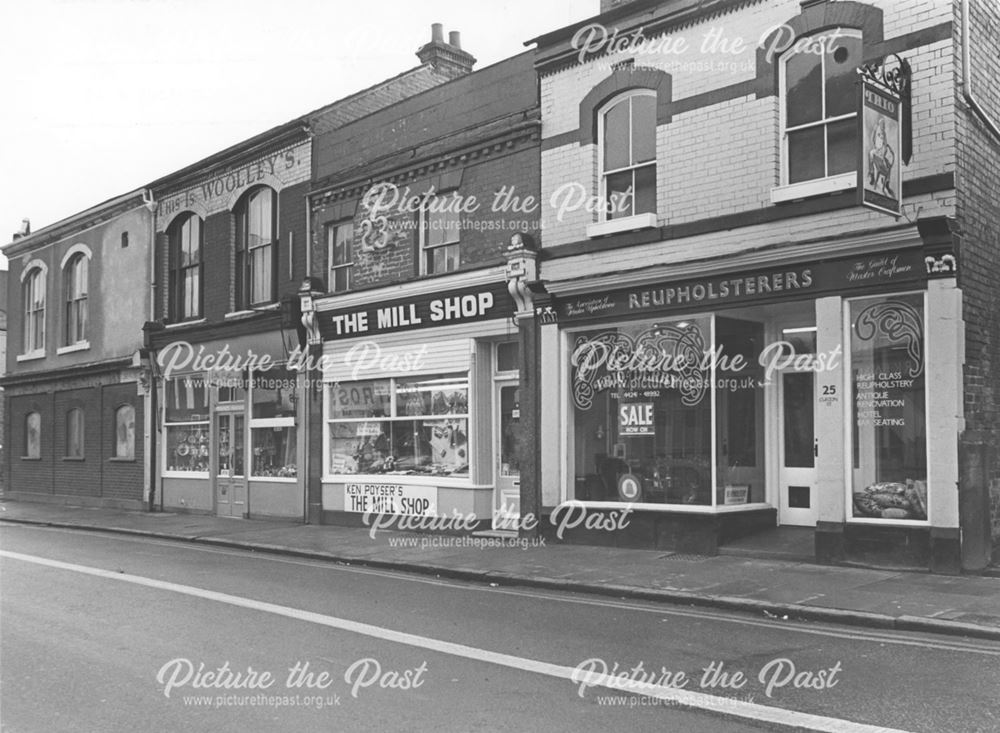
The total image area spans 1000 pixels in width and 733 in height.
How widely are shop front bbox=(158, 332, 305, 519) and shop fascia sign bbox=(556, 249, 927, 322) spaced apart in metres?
7.91

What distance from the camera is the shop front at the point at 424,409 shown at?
16500 mm

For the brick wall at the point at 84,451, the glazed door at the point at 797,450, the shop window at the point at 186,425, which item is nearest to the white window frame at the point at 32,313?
the brick wall at the point at 84,451

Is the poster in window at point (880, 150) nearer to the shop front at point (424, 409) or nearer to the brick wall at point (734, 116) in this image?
the brick wall at point (734, 116)

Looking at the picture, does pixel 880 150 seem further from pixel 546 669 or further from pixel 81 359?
pixel 81 359

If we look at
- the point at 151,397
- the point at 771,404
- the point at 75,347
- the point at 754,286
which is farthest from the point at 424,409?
the point at 75,347

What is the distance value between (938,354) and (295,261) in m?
13.3

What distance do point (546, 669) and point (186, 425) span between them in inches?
703

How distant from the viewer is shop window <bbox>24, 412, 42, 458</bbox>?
2914 cm

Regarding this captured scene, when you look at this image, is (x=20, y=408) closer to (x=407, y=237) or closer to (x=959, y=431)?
(x=407, y=237)

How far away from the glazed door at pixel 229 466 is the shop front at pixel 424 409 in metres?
3.17

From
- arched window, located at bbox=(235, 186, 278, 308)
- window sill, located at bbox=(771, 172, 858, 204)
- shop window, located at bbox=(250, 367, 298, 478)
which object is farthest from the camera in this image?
arched window, located at bbox=(235, 186, 278, 308)

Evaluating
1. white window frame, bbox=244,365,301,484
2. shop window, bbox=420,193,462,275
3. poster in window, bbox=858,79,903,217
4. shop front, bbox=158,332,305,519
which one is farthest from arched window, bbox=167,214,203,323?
poster in window, bbox=858,79,903,217

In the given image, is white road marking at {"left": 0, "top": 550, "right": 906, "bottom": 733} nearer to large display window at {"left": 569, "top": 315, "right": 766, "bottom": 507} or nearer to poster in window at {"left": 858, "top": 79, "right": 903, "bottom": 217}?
large display window at {"left": 569, "top": 315, "right": 766, "bottom": 507}

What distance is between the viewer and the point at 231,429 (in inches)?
860
